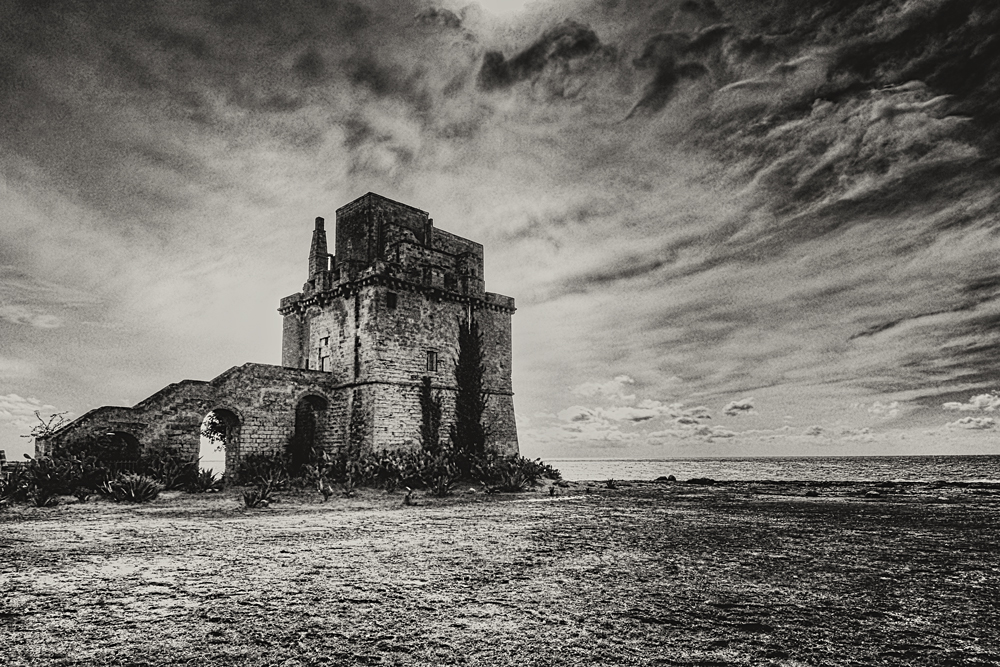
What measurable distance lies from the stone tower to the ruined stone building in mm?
45

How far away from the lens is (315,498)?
1542cm

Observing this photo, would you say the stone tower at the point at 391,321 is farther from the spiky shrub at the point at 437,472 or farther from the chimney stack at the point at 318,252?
the spiky shrub at the point at 437,472

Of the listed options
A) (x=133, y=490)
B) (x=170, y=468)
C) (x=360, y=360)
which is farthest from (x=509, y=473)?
(x=133, y=490)

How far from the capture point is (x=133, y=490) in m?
13.7

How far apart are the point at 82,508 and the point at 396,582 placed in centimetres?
1035

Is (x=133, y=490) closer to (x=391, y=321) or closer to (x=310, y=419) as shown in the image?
(x=310, y=419)

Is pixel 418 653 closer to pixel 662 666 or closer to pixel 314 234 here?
pixel 662 666

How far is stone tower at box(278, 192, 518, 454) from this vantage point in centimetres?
2247

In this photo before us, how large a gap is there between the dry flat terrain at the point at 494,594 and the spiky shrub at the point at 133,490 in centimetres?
426

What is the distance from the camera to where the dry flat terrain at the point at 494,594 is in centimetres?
357

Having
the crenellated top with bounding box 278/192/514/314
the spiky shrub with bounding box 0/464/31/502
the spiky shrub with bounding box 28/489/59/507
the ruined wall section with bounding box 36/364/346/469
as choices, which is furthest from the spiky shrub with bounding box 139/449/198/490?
the crenellated top with bounding box 278/192/514/314

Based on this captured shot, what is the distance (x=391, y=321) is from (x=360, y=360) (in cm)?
188

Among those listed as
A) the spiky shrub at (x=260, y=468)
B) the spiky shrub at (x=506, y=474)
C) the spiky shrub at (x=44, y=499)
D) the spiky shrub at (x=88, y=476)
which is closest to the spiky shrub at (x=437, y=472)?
the spiky shrub at (x=506, y=474)

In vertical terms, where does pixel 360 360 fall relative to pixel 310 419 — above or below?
above
